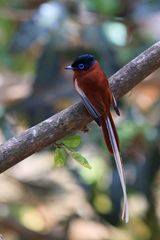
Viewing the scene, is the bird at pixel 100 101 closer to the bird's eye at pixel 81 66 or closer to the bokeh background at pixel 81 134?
the bird's eye at pixel 81 66

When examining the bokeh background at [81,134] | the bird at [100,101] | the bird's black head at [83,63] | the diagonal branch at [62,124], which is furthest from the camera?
the bokeh background at [81,134]

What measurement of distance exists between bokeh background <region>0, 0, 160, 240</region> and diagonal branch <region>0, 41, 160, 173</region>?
119cm

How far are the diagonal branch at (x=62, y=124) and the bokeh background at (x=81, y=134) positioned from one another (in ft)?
3.91

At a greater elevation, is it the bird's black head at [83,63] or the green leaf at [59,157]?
the bird's black head at [83,63]

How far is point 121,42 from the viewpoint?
3.43 metres

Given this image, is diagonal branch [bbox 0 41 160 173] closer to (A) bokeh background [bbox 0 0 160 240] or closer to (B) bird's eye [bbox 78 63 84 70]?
(B) bird's eye [bbox 78 63 84 70]

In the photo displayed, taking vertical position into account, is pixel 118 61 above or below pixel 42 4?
below

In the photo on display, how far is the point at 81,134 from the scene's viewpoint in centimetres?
291

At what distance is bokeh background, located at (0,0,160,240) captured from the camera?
9.84ft

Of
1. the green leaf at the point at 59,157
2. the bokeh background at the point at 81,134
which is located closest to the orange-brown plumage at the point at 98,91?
the green leaf at the point at 59,157

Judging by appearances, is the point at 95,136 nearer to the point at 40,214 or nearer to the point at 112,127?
the point at 40,214

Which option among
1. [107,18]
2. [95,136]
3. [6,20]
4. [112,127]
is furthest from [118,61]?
[112,127]

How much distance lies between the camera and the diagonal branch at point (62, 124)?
142 cm

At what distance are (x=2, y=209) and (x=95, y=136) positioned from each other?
63 cm
